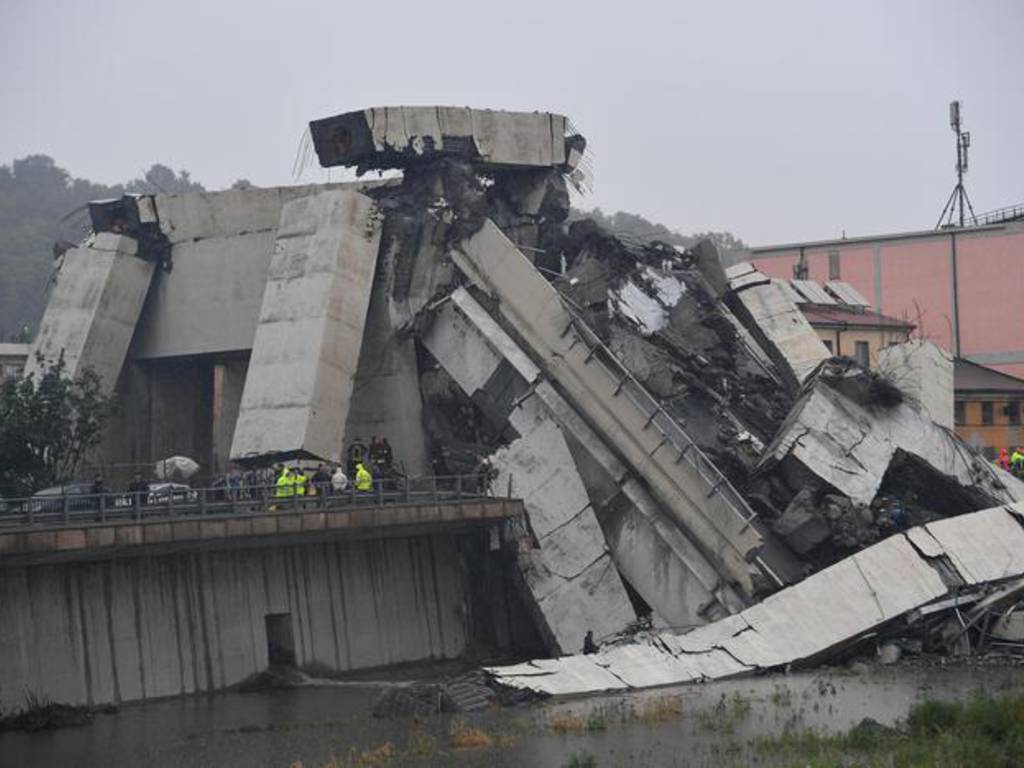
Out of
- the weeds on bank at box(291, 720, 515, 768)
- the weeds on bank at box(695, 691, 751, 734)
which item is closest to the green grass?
the weeds on bank at box(695, 691, 751, 734)

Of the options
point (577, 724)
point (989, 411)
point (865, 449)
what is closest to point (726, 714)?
point (577, 724)

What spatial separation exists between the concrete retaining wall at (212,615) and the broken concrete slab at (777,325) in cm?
1143

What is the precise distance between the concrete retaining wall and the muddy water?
2.62 feet

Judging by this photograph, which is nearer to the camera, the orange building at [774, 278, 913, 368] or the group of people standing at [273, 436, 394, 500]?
the group of people standing at [273, 436, 394, 500]

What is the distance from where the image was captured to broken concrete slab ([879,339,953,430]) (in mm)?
44844

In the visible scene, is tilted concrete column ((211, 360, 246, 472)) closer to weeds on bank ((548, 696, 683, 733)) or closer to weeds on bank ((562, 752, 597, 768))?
weeds on bank ((548, 696, 683, 733))

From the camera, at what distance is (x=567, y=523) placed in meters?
38.9

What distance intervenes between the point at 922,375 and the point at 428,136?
545 inches

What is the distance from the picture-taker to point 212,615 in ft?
114

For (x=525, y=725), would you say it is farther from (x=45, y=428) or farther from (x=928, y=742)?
(x=45, y=428)

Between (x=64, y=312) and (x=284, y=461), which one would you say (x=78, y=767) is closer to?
(x=284, y=461)

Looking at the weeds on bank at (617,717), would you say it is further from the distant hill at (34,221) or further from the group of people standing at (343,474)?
the distant hill at (34,221)

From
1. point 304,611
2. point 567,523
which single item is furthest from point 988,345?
point 304,611

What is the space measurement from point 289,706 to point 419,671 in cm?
538
